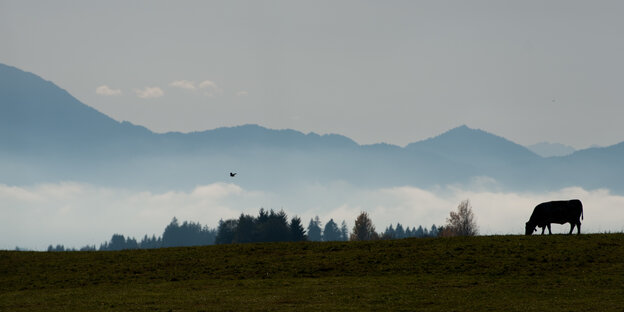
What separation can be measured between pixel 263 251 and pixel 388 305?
2127 centimetres

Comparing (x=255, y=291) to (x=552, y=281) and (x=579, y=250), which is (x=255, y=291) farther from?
(x=579, y=250)

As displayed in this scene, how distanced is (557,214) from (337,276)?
21434 millimetres

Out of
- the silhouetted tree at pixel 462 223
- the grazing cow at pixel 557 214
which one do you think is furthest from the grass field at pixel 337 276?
the silhouetted tree at pixel 462 223

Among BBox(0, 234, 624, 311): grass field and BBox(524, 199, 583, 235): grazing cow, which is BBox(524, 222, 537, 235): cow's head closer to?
BBox(524, 199, 583, 235): grazing cow

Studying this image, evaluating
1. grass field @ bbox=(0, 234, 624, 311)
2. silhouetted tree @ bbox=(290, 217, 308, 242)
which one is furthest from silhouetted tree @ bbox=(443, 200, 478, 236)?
grass field @ bbox=(0, 234, 624, 311)

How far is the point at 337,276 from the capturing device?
4500 centimetres

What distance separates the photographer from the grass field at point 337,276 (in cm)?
3591

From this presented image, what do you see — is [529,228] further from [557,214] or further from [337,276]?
[337,276]

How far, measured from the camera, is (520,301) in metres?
34.9

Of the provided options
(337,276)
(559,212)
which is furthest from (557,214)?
(337,276)

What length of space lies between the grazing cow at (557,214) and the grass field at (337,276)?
3.45 metres

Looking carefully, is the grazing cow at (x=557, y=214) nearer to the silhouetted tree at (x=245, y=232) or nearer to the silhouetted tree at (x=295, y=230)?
the silhouetted tree at (x=295, y=230)

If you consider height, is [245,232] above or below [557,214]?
above

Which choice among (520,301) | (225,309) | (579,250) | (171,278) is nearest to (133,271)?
(171,278)
